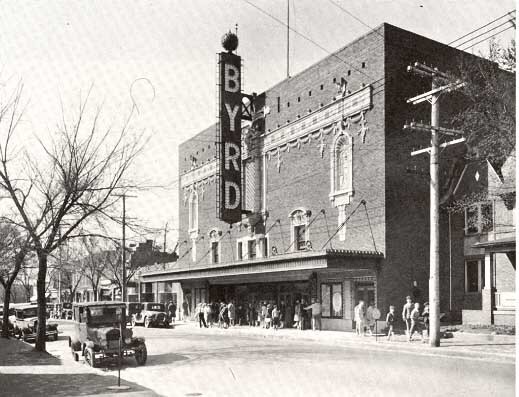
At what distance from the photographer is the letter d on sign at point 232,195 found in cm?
3544

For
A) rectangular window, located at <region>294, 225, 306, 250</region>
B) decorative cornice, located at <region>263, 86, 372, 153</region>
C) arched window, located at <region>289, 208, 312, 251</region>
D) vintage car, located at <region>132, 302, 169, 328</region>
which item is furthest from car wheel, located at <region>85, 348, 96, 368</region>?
vintage car, located at <region>132, 302, 169, 328</region>

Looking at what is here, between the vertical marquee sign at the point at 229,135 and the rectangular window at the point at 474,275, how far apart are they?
1369 centimetres

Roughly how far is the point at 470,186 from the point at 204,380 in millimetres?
20163

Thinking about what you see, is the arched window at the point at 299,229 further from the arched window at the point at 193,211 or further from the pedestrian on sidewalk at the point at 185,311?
the pedestrian on sidewalk at the point at 185,311

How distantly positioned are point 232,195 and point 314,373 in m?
22.8

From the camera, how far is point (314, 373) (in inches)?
535

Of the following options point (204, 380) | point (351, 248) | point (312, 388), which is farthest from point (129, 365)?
point (351, 248)

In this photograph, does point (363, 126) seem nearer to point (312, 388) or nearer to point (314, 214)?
point (314, 214)

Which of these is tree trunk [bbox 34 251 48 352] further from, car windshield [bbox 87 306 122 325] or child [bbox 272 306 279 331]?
child [bbox 272 306 279 331]

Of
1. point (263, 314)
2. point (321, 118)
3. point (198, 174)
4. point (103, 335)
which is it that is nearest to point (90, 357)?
point (103, 335)

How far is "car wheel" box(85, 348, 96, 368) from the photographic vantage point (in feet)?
51.9

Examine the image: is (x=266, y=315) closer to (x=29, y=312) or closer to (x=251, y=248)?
(x=251, y=248)

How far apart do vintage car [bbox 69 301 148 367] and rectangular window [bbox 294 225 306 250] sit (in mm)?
15710

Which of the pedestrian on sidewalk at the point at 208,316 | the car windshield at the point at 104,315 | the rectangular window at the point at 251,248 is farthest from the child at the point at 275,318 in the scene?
the car windshield at the point at 104,315
